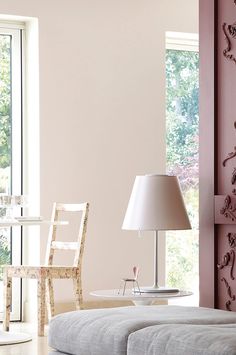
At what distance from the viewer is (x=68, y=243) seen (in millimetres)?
6465

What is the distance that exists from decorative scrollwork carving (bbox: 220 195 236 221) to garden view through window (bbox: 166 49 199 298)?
10.8ft

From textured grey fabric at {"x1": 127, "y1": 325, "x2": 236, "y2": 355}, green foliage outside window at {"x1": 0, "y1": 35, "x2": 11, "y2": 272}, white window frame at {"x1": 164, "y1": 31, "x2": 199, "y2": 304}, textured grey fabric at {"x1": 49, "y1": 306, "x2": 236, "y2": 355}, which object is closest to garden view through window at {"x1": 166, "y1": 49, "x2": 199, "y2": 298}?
white window frame at {"x1": 164, "y1": 31, "x2": 199, "y2": 304}

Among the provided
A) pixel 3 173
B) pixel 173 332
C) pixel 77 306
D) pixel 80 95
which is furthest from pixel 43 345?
pixel 173 332

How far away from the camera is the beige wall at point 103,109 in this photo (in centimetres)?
683

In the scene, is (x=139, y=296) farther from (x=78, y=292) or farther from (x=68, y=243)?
(x=68, y=243)

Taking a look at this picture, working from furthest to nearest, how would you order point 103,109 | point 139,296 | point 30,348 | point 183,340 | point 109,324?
point 103,109 → point 30,348 → point 139,296 → point 109,324 → point 183,340

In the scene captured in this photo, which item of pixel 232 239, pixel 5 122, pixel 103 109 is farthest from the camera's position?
pixel 103 109

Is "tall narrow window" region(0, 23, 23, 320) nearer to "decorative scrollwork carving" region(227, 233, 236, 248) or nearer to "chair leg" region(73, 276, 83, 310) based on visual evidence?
"chair leg" region(73, 276, 83, 310)

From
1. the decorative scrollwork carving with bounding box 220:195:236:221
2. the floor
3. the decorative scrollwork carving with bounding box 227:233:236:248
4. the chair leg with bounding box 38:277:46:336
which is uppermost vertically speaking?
the decorative scrollwork carving with bounding box 220:195:236:221

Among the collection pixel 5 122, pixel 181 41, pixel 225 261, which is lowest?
pixel 225 261

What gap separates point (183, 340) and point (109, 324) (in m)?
0.50

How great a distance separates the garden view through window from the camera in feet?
24.8

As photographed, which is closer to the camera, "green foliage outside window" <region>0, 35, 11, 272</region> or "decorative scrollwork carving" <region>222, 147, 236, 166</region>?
"decorative scrollwork carving" <region>222, 147, 236, 166</region>

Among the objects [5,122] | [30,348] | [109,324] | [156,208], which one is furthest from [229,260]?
[5,122]
